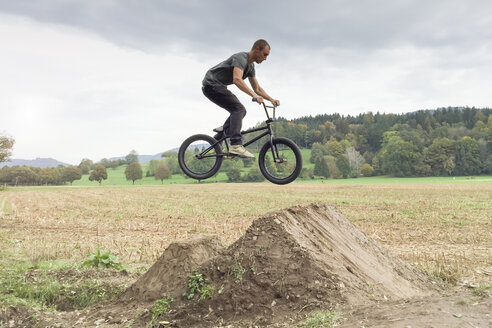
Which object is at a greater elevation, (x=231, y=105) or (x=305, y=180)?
(x=231, y=105)

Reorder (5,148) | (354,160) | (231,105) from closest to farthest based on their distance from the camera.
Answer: (231,105)
(5,148)
(354,160)

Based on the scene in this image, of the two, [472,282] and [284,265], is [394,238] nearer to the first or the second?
[472,282]

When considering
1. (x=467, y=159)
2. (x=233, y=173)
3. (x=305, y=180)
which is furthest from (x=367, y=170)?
(x=233, y=173)

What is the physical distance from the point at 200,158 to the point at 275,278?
10.4 ft

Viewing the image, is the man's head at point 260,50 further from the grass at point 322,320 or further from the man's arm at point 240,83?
the grass at point 322,320

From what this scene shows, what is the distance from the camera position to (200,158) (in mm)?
8500

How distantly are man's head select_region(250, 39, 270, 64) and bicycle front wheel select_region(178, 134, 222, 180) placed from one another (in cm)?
210

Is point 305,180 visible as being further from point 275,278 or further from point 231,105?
point 231,105

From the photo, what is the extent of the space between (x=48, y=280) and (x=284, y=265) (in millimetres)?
7277

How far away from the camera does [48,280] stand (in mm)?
10789

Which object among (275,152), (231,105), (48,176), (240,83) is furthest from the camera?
(48,176)

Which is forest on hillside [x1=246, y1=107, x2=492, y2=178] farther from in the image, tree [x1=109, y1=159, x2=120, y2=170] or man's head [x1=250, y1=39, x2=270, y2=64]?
tree [x1=109, y1=159, x2=120, y2=170]

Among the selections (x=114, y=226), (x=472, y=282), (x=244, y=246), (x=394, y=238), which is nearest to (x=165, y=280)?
(x=244, y=246)

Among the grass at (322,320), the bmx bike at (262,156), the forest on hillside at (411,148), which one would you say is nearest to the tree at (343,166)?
the forest on hillside at (411,148)
